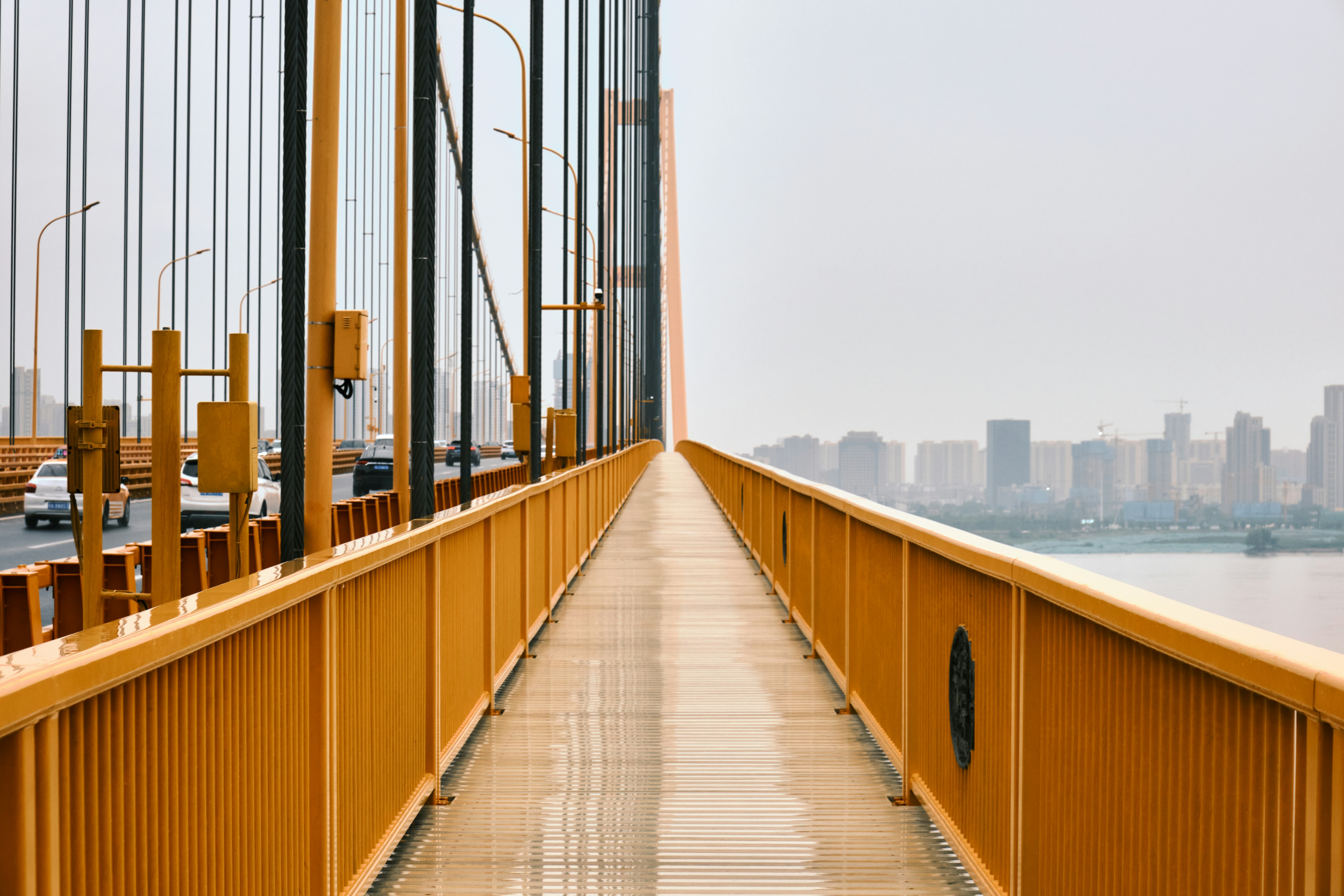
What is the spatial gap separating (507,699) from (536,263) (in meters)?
9.60

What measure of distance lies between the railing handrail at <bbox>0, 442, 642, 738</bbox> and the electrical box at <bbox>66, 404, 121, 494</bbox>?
14.7 feet

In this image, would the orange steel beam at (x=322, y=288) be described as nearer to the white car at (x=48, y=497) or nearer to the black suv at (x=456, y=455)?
the white car at (x=48, y=497)

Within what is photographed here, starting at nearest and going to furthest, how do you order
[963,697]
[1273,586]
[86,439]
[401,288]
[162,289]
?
[963,697] < [86,439] < [401,288] < [1273,586] < [162,289]

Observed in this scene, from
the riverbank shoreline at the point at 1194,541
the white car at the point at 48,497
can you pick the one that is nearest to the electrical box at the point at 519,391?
the white car at the point at 48,497

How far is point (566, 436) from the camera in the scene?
73.4ft

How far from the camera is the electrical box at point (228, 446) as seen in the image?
22.3 ft

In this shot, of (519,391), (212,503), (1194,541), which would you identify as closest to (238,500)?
(519,391)

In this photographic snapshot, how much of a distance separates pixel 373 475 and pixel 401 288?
9.82 meters

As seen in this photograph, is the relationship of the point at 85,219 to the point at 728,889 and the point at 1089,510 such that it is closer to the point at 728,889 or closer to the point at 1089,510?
the point at 1089,510

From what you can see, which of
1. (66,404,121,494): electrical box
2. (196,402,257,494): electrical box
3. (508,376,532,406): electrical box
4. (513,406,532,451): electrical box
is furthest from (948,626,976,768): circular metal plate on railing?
(508,376,532,406): electrical box

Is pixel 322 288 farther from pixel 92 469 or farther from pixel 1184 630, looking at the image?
pixel 1184 630

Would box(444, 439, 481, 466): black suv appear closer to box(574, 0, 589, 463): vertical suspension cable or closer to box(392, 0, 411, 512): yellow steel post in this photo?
box(574, 0, 589, 463): vertical suspension cable

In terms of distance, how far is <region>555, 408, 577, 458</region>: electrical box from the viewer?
22266mm

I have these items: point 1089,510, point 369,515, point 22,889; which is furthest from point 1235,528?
point 22,889
